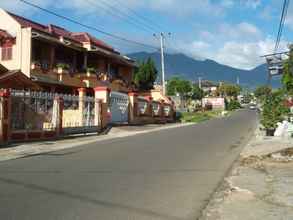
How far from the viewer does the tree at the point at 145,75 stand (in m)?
60.3

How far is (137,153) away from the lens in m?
16.3

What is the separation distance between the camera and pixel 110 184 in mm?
9984

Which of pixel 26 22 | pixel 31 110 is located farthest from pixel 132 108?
pixel 31 110

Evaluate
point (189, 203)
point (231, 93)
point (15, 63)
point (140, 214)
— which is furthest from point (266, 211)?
point (231, 93)

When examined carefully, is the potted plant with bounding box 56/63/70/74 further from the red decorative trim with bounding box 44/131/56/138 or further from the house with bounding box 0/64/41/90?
the red decorative trim with bounding box 44/131/56/138

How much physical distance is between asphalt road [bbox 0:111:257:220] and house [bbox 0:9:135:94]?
18867 millimetres

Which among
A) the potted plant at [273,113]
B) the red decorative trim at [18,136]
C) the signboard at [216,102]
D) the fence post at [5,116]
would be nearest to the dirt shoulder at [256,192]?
the fence post at [5,116]

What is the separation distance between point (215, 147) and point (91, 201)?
11.8 metres

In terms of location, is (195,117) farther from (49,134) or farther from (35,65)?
(49,134)

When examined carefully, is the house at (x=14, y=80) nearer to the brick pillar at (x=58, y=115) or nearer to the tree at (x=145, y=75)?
the brick pillar at (x=58, y=115)

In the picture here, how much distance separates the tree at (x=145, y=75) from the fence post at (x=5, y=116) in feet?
133

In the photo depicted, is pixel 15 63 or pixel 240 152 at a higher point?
pixel 15 63

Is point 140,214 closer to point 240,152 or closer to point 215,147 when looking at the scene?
point 240,152

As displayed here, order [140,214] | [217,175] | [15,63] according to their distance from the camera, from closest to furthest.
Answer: [140,214] → [217,175] → [15,63]
